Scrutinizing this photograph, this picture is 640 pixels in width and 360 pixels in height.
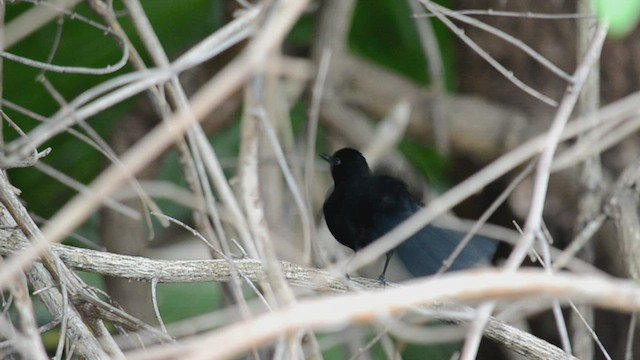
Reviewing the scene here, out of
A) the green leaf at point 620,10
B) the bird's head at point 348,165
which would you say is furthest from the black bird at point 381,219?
the green leaf at point 620,10

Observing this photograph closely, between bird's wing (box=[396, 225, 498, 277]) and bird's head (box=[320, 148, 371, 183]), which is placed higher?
bird's head (box=[320, 148, 371, 183])

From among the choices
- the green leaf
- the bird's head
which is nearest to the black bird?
the bird's head

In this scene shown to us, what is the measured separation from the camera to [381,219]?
325 centimetres

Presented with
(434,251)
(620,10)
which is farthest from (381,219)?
(620,10)

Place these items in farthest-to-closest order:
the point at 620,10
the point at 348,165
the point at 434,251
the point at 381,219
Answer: the point at 348,165 < the point at 381,219 < the point at 434,251 < the point at 620,10

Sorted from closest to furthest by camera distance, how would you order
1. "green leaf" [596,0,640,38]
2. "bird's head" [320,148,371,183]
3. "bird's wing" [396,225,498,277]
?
"green leaf" [596,0,640,38] < "bird's wing" [396,225,498,277] < "bird's head" [320,148,371,183]

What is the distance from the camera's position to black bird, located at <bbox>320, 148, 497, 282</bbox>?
9.98 ft

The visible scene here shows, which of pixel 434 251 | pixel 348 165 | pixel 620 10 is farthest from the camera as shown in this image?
pixel 348 165

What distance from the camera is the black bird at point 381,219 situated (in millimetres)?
3043

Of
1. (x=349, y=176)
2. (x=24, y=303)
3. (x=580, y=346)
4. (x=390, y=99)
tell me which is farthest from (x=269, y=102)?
(x=390, y=99)

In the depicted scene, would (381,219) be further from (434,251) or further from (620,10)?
(620,10)

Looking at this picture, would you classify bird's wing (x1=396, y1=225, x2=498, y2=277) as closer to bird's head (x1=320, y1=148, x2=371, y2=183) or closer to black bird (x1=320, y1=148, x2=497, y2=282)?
black bird (x1=320, y1=148, x2=497, y2=282)

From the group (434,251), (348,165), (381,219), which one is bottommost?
(434,251)

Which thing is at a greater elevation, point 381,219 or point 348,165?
point 348,165
